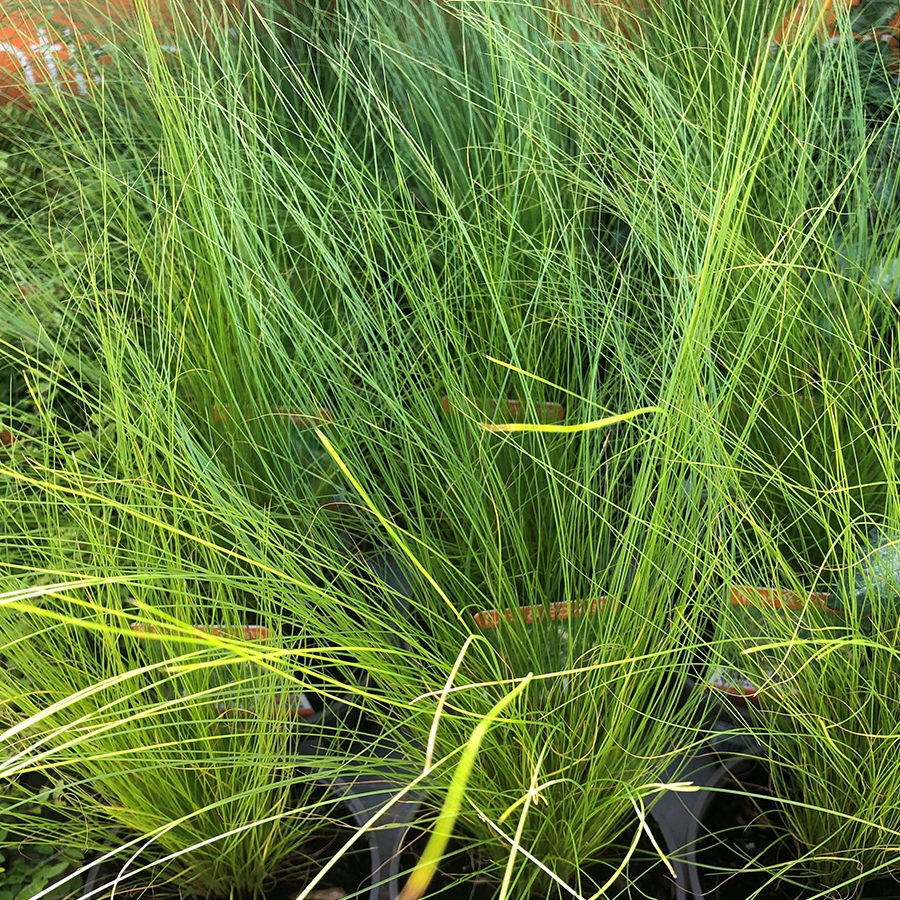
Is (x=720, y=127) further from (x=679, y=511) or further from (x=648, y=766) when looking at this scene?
(x=648, y=766)

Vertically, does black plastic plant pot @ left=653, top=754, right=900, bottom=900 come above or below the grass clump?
below

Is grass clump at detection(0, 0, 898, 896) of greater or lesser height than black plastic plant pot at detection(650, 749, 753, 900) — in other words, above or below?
above

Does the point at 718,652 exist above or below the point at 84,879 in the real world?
above

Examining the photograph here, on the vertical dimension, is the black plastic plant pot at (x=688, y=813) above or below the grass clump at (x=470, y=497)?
below

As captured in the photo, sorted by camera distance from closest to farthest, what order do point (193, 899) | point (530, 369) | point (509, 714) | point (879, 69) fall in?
point (509, 714) < point (193, 899) < point (530, 369) < point (879, 69)

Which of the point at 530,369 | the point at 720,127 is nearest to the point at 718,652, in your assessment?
the point at 530,369

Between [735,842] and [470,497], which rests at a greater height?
[470,497]

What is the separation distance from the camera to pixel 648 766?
2.14 ft

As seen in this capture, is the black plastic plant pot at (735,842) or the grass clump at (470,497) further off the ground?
the grass clump at (470,497)

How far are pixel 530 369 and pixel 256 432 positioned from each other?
1.00 feet

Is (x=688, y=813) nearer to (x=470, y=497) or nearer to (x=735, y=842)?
(x=735, y=842)

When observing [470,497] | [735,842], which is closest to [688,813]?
[735,842]

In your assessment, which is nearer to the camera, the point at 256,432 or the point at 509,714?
the point at 509,714

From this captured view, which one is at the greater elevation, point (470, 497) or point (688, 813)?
point (470, 497)
